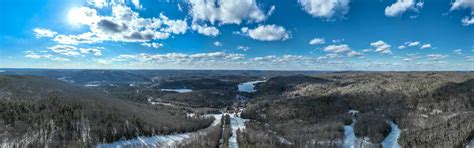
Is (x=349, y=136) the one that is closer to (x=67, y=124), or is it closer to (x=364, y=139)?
(x=364, y=139)

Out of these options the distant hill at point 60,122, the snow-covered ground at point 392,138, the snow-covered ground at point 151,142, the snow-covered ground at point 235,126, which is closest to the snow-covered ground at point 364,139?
the snow-covered ground at point 392,138

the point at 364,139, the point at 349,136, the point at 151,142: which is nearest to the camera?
the point at 151,142

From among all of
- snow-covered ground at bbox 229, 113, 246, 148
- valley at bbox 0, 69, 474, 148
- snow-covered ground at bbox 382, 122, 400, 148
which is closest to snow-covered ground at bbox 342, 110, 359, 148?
valley at bbox 0, 69, 474, 148

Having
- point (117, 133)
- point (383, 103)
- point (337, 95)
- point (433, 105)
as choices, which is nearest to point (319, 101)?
point (337, 95)

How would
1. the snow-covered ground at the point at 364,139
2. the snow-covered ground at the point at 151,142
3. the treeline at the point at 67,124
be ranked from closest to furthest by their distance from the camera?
the treeline at the point at 67,124
the snow-covered ground at the point at 151,142
the snow-covered ground at the point at 364,139

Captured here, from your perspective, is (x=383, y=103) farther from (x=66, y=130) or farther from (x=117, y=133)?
(x=66, y=130)

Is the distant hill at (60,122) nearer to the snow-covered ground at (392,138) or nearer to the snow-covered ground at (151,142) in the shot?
the snow-covered ground at (151,142)

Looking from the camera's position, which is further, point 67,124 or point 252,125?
point 252,125

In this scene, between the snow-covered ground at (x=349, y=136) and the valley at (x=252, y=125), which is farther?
the snow-covered ground at (x=349, y=136)

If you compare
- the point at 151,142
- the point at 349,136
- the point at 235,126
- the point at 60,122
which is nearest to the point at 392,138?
the point at 349,136
